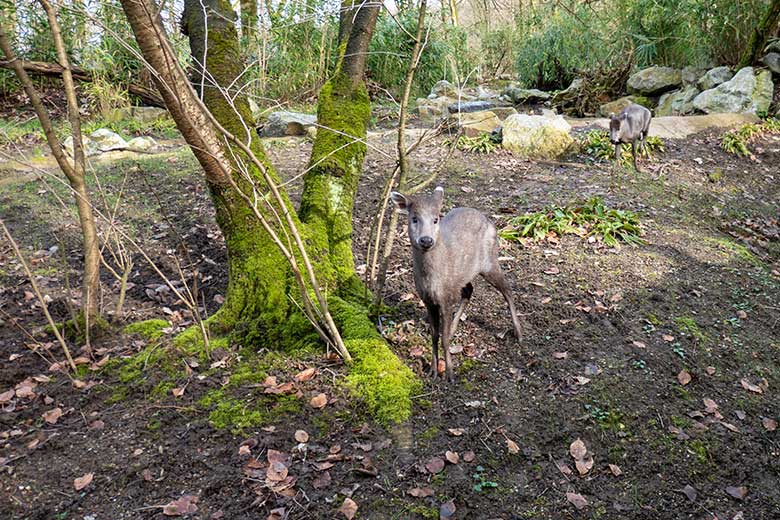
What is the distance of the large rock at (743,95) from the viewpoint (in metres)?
10.7

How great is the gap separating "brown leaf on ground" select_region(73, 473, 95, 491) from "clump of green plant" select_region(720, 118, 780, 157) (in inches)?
384

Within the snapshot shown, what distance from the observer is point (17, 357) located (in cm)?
357

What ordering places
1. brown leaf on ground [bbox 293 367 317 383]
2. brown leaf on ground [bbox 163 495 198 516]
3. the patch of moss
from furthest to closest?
the patch of moss
brown leaf on ground [bbox 293 367 317 383]
brown leaf on ground [bbox 163 495 198 516]

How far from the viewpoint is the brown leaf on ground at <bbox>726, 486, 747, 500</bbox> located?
2742mm

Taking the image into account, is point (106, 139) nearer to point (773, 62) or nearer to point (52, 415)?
point (52, 415)

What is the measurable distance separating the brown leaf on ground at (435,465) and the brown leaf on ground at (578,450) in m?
0.70

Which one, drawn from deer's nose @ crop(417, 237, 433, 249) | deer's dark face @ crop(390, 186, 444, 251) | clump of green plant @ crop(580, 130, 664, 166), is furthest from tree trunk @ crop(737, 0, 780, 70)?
deer's nose @ crop(417, 237, 433, 249)

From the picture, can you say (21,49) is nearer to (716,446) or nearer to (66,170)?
(66,170)

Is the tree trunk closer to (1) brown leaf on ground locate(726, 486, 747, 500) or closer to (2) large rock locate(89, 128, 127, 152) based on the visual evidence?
(1) brown leaf on ground locate(726, 486, 747, 500)

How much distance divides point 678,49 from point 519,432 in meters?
12.9

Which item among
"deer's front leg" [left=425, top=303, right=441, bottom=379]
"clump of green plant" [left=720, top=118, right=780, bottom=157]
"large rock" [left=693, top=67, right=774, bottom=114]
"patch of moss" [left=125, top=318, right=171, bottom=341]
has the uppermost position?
"large rock" [left=693, top=67, right=774, bottom=114]

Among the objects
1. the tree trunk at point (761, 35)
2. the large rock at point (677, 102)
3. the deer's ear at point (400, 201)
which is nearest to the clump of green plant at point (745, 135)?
the large rock at point (677, 102)

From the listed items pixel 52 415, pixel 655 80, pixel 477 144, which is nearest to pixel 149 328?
pixel 52 415

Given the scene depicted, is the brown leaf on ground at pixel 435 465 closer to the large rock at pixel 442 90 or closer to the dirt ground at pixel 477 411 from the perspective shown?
the dirt ground at pixel 477 411
